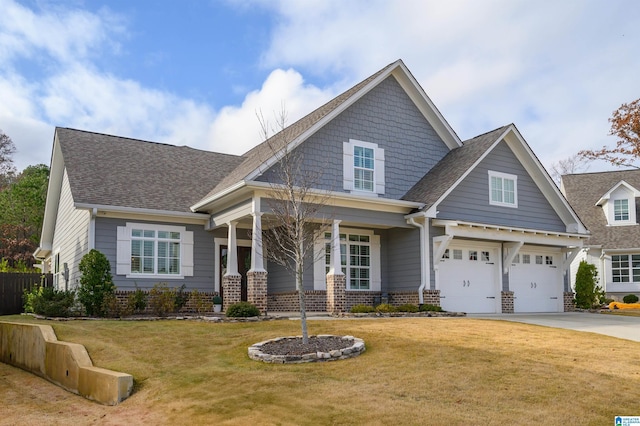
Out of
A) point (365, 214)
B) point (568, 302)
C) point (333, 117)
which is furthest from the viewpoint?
point (568, 302)

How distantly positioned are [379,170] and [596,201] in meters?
19.9

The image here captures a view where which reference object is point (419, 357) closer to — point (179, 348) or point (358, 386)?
point (358, 386)

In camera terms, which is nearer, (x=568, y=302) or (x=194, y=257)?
(x=194, y=257)

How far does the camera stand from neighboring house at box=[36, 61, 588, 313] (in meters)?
18.8

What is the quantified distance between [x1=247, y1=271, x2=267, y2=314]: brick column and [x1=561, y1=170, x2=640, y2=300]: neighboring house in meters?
19.7

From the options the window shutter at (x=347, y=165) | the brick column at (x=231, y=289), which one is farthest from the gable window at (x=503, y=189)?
the brick column at (x=231, y=289)

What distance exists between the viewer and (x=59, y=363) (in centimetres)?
1152

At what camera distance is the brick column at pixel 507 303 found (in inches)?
834

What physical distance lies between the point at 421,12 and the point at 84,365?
1082cm

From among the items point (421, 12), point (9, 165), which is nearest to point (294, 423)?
point (421, 12)

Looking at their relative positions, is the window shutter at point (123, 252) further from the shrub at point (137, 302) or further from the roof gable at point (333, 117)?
the roof gable at point (333, 117)

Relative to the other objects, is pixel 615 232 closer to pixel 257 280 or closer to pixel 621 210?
pixel 621 210

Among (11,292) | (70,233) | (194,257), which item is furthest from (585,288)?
(11,292)

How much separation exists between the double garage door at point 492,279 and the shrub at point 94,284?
1038 cm
